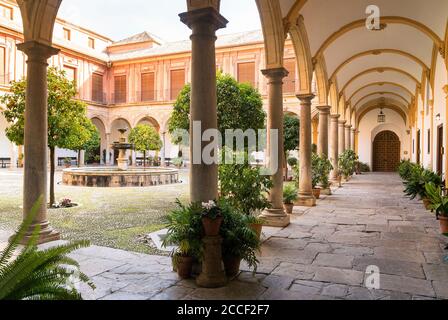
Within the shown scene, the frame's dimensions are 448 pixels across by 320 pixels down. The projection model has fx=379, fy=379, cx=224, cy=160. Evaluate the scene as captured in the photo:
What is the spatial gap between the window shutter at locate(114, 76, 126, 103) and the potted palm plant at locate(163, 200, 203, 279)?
2943cm

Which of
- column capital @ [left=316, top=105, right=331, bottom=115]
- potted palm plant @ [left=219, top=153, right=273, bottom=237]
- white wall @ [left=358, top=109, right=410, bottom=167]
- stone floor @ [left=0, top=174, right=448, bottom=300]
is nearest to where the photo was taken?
stone floor @ [left=0, top=174, right=448, bottom=300]

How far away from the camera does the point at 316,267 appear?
439 centimetres

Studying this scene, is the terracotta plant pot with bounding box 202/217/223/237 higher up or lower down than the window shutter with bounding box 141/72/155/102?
lower down

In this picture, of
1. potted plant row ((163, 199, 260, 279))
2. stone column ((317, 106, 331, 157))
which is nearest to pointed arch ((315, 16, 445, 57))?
stone column ((317, 106, 331, 157))

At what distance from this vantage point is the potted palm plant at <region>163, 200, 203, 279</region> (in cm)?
384

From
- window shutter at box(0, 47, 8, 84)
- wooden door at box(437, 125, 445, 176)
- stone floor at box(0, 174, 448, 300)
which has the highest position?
window shutter at box(0, 47, 8, 84)

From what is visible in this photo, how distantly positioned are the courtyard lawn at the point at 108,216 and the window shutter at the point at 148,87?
19.4 meters

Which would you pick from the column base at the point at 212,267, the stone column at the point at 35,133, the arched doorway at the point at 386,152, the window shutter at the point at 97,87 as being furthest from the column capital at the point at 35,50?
the window shutter at the point at 97,87

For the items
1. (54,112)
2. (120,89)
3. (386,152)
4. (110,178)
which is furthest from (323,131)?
(120,89)

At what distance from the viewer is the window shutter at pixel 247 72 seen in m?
27.0

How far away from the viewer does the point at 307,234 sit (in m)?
6.23

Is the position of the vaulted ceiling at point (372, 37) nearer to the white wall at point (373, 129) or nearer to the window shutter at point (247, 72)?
the white wall at point (373, 129)

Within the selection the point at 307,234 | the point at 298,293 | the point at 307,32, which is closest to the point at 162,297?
the point at 298,293

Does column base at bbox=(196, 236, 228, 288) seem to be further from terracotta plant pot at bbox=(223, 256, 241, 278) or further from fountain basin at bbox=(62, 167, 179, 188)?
fountain basin at bbox=(62, 167, 179, 188)
